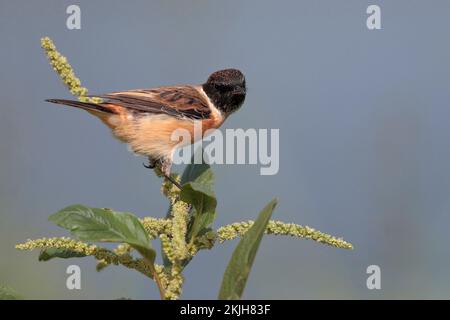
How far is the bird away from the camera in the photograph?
299cm

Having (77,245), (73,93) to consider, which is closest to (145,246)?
(77,245)

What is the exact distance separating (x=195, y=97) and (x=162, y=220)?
1.83 metres

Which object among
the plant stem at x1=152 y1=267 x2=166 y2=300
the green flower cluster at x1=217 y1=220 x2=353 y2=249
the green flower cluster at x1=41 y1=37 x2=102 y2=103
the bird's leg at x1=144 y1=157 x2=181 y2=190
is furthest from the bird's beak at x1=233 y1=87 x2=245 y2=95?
the plant stem at x1=152 y1=267 x2=166 y2=300

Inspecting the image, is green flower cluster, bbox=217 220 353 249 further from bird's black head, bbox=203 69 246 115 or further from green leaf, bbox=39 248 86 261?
bird's black head, bbox=203 69 246 115

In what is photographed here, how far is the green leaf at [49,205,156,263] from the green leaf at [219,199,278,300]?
176 millimetres

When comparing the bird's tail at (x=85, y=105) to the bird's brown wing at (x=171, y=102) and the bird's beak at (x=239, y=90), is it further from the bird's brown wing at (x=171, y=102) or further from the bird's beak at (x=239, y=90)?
the bird's beak at (x=239, y=90)

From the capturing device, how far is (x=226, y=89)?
10.5 ft

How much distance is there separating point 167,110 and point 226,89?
11.9 inches

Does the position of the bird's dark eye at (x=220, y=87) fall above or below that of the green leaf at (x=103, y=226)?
above

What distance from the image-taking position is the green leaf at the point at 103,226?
117cm

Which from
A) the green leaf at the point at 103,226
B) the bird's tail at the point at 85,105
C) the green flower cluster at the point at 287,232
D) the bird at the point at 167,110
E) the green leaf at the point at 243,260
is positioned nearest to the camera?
the green leaf at the point at 243,260

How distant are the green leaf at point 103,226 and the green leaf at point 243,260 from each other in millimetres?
176

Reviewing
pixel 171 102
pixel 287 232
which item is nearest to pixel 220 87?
pixel 171 102

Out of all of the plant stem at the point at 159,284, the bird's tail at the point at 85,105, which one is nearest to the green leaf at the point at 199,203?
the plant stem at the point at 159,284
